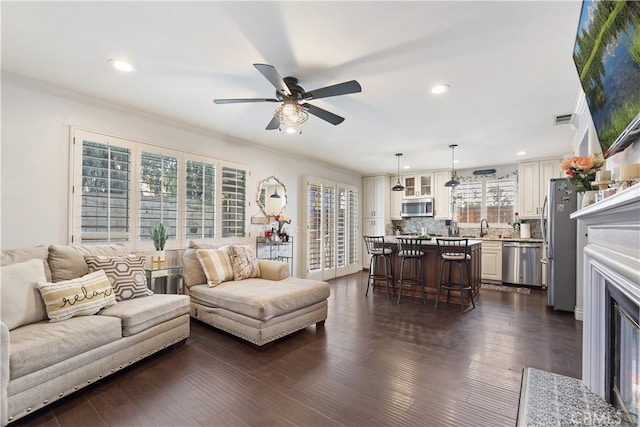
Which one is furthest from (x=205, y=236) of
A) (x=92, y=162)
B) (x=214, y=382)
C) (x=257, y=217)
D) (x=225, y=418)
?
(x=225, y=418)

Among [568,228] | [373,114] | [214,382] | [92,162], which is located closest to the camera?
[214,382]

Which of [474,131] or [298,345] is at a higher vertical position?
[474,131]

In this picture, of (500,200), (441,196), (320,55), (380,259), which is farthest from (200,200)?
(500,200)

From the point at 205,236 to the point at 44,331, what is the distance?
2310 millimetres

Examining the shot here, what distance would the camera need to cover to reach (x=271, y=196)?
17.3ft

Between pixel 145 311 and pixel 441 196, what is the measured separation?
6392mm

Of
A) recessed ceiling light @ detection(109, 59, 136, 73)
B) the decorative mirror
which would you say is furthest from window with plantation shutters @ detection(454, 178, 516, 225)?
recessed ceiling light @ detection(109, 59, 136, 73)

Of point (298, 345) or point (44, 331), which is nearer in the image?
point (44, 331)

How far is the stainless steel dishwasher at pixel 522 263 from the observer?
5.59 meters

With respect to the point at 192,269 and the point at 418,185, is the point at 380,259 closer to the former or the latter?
the point at 418,185

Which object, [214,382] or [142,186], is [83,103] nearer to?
[142,186]

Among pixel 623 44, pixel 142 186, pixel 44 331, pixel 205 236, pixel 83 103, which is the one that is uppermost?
pixel 83 103

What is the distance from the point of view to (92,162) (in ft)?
10.6

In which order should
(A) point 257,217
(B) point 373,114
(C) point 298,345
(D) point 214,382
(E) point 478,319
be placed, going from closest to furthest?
1. (D) point 214,382
2. (C) point 298,345
3. (B) point 373,114
4. (E) point 478,319
5. (A) point 257,217
